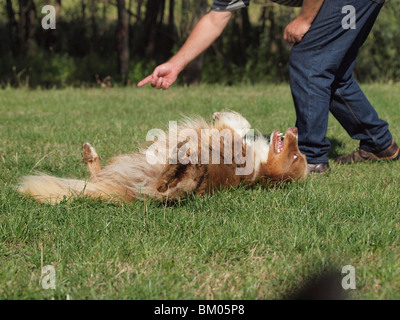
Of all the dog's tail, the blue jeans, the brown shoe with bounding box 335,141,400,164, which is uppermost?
the blue jeans

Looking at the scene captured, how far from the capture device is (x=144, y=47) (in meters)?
16.3

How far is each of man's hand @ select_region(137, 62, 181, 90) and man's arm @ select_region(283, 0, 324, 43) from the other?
0.99m

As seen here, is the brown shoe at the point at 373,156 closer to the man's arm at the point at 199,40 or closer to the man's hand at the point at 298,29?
the man's hand at the point at 298,29

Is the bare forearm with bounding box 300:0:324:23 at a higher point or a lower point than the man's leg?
higher

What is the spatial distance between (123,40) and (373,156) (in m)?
9.98

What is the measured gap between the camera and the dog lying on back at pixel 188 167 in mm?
2803

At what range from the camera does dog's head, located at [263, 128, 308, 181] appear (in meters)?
3.22

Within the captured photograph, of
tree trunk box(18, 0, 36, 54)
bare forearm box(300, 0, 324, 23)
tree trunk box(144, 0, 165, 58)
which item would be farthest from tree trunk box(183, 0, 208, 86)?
bare forearm box(300, 0, 324, 23)

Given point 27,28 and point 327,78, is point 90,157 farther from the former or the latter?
point 27,28

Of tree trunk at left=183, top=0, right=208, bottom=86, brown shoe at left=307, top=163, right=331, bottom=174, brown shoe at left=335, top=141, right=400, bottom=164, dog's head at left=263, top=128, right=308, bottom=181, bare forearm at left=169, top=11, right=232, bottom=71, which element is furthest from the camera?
tree trunk at left=183, top=0, right=208, bottom=86

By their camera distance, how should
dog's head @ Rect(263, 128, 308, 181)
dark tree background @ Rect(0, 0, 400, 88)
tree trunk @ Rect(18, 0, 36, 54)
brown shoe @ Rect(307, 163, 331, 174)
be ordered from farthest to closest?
tree trunk @ Rect(18, 0, 36, 54)
dark tree background @ Rect(0, 0, 400, 88)
brown shoe @ Rect(307, 163, 331, 174)
dog's head @ Rect(263, 128, 308, 181)

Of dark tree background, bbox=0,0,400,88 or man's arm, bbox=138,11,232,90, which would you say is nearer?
man's arm, bbox=138,11,232,90

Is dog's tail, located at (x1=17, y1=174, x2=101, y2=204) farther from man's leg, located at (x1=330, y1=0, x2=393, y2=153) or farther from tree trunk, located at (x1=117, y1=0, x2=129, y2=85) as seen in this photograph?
tree trunk, located at (x1=117, y1=0, x2=129, y2=85)
